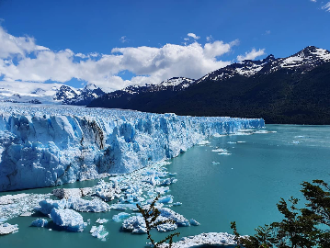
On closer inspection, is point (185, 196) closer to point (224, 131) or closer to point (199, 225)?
point (199, 225)

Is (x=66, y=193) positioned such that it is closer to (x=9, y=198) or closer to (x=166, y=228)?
(x=9, y=198)

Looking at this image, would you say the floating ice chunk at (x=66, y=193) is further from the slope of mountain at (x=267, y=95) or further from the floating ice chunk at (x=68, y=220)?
the slope of mountain at (x=267, y=95)

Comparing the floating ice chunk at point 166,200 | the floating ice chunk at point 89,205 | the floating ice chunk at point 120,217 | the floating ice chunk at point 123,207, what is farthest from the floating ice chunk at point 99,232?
the floating ice chunk at point 166,200

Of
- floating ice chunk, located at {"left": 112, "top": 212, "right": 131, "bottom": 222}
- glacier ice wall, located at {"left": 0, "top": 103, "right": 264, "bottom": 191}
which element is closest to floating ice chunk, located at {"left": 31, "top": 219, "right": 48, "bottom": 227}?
floating ice chunk, located at {"left": 112, "top": 212, "right": 131, "bottom": 222}

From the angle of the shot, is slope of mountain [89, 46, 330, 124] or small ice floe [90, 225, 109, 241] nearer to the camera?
small ice floe [90, 225, 109, 241]

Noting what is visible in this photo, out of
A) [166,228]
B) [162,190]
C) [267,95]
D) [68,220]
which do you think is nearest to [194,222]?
[166,228]

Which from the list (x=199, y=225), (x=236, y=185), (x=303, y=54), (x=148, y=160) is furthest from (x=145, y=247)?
(x=303, y=54)

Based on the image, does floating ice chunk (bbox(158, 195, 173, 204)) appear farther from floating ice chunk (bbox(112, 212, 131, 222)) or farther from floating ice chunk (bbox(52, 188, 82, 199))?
floating ice chunk (bbox(52, 188, 82, 199))
